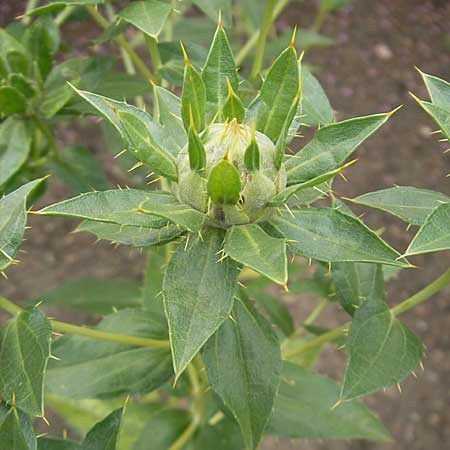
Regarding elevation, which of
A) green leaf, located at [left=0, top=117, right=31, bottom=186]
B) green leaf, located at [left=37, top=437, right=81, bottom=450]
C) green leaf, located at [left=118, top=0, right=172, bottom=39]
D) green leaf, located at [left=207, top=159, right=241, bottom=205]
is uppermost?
green leaf, located at [left=118, top=0, right=172, bottom=39]

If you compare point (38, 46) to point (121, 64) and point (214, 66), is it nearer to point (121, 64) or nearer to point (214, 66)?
point (214, 66)

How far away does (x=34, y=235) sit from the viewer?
3.18m

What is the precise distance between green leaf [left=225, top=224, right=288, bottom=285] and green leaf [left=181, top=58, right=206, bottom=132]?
16 centimetres

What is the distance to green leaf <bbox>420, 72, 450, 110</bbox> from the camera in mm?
1043

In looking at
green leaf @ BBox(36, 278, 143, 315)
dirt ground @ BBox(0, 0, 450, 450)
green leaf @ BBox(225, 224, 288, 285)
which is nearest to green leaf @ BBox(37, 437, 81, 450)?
green leaf @ BBox(225, 224, 288, 285)

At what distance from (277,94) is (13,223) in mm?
433

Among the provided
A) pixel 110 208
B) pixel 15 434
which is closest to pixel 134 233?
pixel 110 208

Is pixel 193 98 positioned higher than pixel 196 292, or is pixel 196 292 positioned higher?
pixel 193 98

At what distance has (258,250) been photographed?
0.92 metres

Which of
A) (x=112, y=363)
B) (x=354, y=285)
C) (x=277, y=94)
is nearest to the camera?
(x=277, y=94)

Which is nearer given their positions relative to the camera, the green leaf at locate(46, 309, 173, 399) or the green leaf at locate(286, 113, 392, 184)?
the green leaf at locate(286, 113, 392, 184)

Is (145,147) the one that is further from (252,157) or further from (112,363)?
(112,363)

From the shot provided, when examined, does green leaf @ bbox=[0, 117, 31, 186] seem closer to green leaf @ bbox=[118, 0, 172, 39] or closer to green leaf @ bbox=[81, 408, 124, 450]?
green leaf @ bbox=[118, 0, 172, 39]

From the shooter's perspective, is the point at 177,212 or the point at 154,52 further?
the point at 154,52
